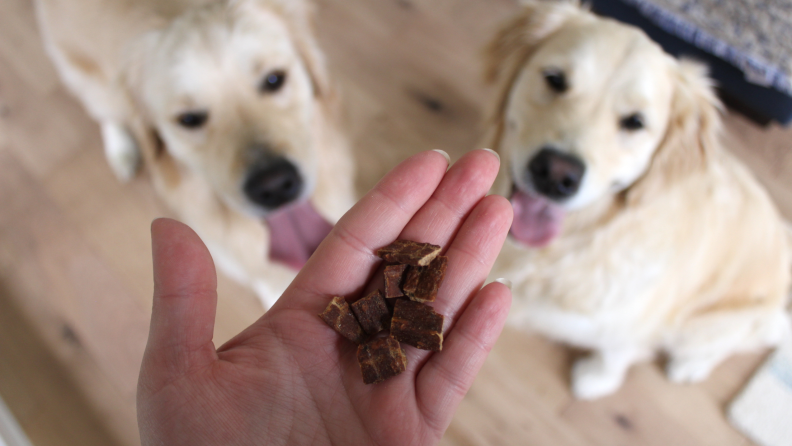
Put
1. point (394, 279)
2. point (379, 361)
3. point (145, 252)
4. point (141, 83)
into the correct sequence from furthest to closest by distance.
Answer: point (145, 252)
point (141, 83)
point (394, 279)
point (379, 361)

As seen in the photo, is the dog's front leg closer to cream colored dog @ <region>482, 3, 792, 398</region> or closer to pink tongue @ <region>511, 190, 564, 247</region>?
cream colored dog @ <region>482, 3, 792, 398</region>

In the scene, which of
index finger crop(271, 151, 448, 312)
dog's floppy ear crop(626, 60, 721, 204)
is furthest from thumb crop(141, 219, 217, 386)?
dog's floppy ear crop(626, 60, 721, 204)

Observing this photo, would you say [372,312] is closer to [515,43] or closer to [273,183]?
[273,183]

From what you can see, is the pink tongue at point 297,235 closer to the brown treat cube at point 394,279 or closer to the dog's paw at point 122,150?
the brown treat cube at point 394,279

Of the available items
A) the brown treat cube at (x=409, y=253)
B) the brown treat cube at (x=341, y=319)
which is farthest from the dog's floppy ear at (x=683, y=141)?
the brown treat cube at (x=341, y=319)

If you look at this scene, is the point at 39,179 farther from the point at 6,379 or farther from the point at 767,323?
the point at 767,323

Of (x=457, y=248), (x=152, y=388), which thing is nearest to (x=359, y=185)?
(x=457, y=248)

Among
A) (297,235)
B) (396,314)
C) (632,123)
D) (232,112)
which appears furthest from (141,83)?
(632,123)
